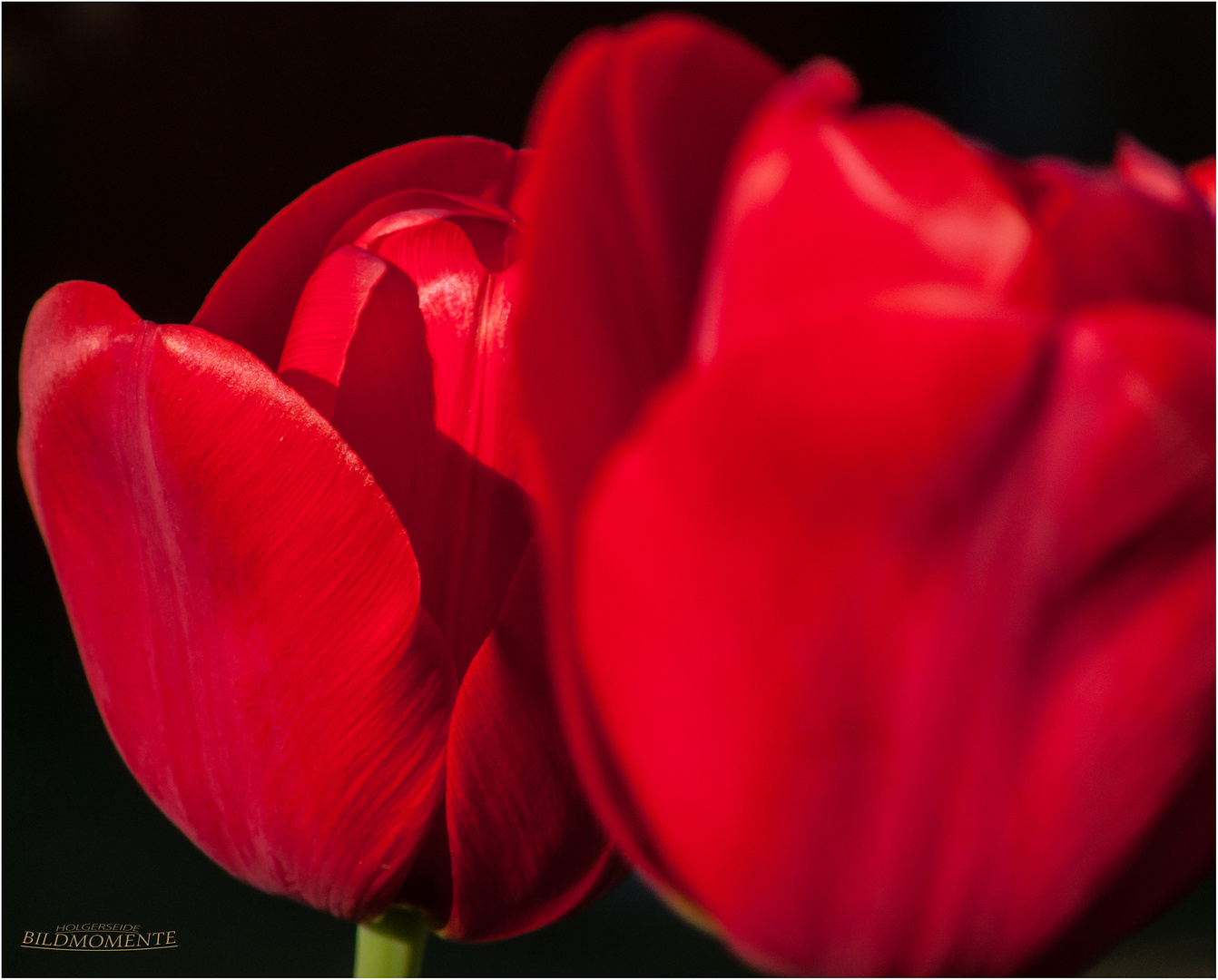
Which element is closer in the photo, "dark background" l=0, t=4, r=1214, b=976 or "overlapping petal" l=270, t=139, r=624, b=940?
"overlapping petal" l=270, t=139, r=624, b=940

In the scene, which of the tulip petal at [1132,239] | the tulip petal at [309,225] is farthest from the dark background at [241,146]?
the tulip petal at [1132,239]

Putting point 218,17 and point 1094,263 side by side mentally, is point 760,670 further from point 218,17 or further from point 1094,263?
point 218,17

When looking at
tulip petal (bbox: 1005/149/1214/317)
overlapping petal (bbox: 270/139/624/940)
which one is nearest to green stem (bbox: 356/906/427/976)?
overlapping petal (bbox: 270/139/624/940)

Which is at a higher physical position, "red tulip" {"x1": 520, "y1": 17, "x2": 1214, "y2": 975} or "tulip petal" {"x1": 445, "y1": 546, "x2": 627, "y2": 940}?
"red tulip" {"x1": 520, "y1": 17, "x2": 1214, "y2": 975}

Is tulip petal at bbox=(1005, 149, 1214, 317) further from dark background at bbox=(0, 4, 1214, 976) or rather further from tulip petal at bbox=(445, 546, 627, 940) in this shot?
dark background at bbox=(0, 4, 1214, 976)

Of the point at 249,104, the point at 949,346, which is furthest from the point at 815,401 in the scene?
the point at 249,104

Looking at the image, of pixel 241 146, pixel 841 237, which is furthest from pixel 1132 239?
pixel 241 146

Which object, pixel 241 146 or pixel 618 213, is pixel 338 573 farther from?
pixel 241 146
